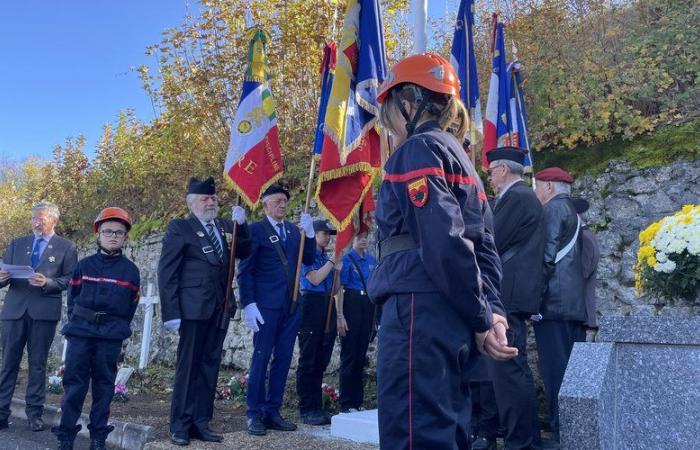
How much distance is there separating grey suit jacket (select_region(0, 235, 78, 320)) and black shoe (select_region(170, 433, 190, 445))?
2.29 meters

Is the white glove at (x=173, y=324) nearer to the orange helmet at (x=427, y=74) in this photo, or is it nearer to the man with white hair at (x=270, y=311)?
the man with white hair at (x=270, y=311)

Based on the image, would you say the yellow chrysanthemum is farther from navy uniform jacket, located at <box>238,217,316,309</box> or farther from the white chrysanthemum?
navy uniform jacket, located at <box>238,217,316,309</box>

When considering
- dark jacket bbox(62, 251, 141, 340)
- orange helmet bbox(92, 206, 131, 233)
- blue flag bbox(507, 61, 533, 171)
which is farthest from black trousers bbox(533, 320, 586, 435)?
orange helmet bbox(92, 206, 131, 233)

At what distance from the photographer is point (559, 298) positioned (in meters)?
5.48

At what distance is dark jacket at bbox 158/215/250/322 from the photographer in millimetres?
5719

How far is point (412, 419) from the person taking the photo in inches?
102

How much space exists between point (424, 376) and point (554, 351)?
3.20 metres

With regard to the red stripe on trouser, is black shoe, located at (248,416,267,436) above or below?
below

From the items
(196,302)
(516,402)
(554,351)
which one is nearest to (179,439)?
(196,302)

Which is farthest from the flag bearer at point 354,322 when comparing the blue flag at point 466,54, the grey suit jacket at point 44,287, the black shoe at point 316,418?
the grey suit jacket at point 44,287

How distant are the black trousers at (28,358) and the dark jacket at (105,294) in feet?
4.48

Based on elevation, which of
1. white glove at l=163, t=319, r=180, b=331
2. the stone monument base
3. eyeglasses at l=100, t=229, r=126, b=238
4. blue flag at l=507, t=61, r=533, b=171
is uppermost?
blue flag at l=507, t=61, r=533, b=171

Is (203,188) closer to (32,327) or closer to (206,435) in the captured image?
(206,435)

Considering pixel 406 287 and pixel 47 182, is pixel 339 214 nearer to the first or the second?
pixel 406 287
